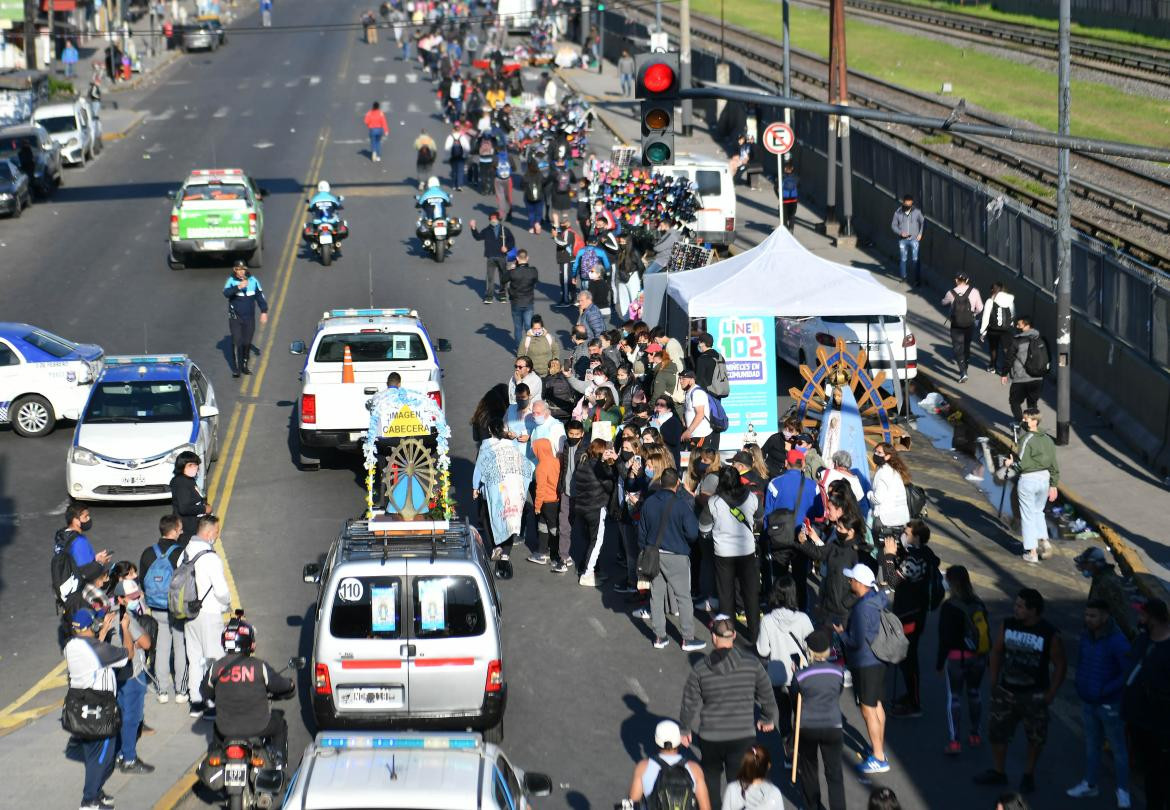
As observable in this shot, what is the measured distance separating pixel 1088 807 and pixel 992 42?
66140 millimetres

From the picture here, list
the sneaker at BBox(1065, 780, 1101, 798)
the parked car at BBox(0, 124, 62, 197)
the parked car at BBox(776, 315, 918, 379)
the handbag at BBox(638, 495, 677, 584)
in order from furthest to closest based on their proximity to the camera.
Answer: the parked car at BBox(0, 124, 62, 197), the parked car at BBox(776, 315, 918, 379), the handbag at BBox(638, 495, 677, 584), the sneaker at BBox(1065, 780, 1101, 798)

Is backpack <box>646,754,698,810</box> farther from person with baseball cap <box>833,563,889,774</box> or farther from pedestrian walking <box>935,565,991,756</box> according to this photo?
pedestrian walking <box>935,565,991,756</box>

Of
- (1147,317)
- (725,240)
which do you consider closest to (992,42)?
(725,240)

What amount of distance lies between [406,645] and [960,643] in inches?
173

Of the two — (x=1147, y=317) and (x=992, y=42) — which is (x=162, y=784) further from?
(x=992, y=42)

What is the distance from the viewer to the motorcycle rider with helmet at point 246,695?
470 inches

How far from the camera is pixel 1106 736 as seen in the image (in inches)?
500

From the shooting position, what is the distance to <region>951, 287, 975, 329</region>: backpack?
2614cm

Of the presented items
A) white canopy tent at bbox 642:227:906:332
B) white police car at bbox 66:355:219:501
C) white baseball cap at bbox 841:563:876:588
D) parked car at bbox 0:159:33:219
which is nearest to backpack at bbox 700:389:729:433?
white canopy tent at bbox 642:227:906:332

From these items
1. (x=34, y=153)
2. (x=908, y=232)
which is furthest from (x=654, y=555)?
(x=34, y=153)

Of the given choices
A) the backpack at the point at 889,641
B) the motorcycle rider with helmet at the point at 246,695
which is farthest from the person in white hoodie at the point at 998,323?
the motorcycle rider with helmet at the point at 246,695

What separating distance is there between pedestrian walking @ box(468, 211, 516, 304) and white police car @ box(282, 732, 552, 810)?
2065 centimetres

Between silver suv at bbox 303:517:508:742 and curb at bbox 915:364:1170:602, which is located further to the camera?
curb at bbox 915:364:1170:602

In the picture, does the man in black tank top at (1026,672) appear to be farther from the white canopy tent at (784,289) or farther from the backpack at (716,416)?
the white canopy tent at (784,289)
